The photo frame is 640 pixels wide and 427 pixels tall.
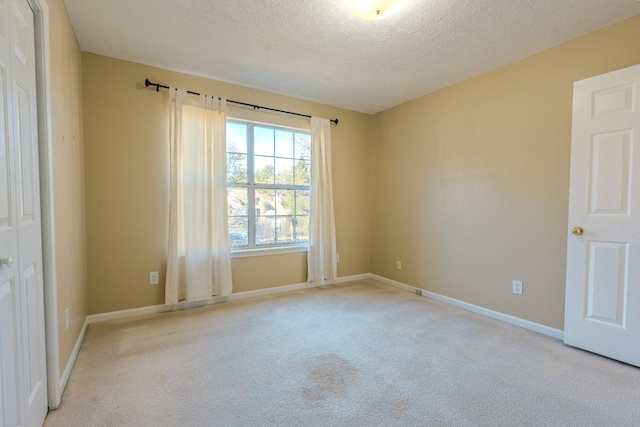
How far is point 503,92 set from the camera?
285 centimetres

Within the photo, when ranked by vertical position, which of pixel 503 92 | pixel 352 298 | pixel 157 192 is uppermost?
pixel 503 92

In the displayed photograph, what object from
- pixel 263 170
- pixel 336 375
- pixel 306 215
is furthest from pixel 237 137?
pixel 336 375

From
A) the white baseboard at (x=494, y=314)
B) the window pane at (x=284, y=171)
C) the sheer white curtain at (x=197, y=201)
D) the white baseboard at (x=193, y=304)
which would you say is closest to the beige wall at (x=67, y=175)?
the white baseboard at (x=193, y=304)

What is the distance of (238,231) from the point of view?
3486mm

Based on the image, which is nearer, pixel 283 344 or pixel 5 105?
pixel 5 105

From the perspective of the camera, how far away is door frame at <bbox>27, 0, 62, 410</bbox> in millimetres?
1518

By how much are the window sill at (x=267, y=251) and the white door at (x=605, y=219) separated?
2732 mm

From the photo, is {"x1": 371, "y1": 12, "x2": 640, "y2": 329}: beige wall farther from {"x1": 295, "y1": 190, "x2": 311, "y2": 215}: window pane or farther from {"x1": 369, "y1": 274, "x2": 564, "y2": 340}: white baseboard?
{"x1": 295, "y1": 190, "x2": 311, "y2": 215}: window pane

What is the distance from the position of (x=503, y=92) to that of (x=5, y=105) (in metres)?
3.53

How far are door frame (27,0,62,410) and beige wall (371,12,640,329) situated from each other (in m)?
3.42

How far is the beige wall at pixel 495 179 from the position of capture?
97.3 inches

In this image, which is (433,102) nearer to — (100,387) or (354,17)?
(354,17)

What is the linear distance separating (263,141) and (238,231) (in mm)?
1131

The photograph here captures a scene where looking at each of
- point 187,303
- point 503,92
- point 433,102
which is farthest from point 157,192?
point 503,92
